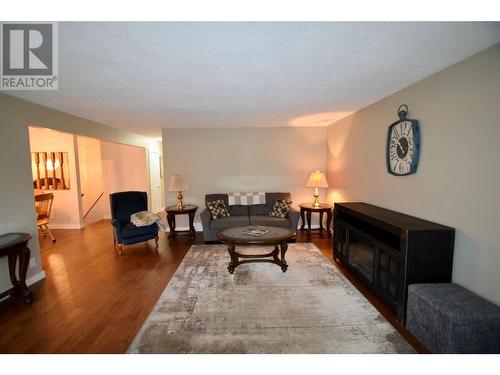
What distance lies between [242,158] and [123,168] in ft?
13.2

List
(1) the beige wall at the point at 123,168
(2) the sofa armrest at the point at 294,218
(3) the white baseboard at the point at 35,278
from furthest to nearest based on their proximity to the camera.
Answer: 1. (1) the beige wall at the point at 123,168
2. (2) the sofa armrest at the point at 294,218
3. (3) the white baseboard at the point at 35,278

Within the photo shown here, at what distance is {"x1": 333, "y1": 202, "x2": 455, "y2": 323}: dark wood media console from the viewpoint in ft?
6.64

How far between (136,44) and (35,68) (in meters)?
1.17

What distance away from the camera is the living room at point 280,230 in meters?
1.69

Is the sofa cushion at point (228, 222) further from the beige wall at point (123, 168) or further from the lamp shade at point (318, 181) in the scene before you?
the beige wall at point (123, 168)

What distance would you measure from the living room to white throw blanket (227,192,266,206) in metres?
1.12

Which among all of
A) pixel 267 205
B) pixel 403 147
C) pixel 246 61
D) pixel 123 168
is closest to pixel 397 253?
pixel 403 147

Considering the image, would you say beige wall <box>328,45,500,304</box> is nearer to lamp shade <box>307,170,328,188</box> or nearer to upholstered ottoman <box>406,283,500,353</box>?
upholstered ottoman <box>406,283,500,353</box>

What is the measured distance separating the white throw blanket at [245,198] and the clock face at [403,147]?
254 cm

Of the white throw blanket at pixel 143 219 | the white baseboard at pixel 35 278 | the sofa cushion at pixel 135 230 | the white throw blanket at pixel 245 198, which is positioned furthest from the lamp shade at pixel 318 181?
the white baseboard at pixel 35 278

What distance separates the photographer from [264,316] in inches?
86.4

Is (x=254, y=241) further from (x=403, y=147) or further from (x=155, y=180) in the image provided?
(x=155, y=180)

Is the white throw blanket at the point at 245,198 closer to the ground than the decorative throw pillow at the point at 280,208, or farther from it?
farther from it
